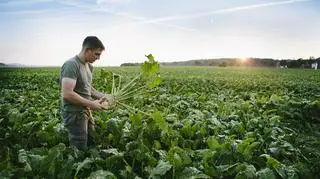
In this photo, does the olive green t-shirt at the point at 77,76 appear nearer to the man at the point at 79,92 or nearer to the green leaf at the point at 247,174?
the man at the point at 79,92

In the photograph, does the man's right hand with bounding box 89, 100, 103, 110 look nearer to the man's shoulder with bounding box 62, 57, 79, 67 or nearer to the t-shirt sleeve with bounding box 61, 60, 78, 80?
the t-shirt sleeve with bounding box 61, 60, 78, 80

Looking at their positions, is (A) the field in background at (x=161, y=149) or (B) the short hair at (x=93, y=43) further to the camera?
(B) the short hair at (x=93, y=43)

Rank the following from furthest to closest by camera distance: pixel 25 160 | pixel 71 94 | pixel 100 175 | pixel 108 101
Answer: pixel 108 101
pixel 71 94
pixel 25 160
pixel 100 175

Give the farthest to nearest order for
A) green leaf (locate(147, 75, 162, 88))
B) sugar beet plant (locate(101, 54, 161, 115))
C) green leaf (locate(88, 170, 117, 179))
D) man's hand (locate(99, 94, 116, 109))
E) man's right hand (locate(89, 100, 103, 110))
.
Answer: green leaf (locate(147, 75, 162, 88)) → sugar beet plant (locate(101, 54, 161, 115)) → man's hand (locate(99, 94, 116, 109)) → man's right hand (locate(89, 100, 103, 110)) → green leaf (locate(88, 170, 117, 179))

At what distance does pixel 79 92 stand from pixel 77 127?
1.41ft

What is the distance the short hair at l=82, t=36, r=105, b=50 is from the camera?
4633 mm

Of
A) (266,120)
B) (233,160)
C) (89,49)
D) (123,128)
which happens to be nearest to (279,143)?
(233,160)

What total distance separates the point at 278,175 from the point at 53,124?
3386mm

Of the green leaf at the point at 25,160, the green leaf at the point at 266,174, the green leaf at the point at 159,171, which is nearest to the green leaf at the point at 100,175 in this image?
the green leaf at the point at 159,171

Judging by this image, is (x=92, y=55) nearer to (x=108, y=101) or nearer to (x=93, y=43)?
(x=93, y=43)

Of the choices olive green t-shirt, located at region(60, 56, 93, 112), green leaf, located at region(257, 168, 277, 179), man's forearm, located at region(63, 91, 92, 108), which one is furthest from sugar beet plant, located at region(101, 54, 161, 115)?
green leaf, located at region(257, 168, 277, 179)

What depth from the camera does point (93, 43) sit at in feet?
15.2

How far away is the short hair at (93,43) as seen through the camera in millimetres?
4633

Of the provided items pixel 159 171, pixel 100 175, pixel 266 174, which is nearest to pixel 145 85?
pixel 159 171
